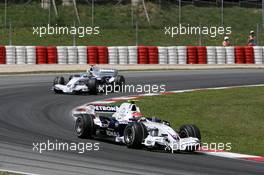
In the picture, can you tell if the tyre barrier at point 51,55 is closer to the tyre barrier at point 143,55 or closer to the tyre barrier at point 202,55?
the tyre barrier at point 143,55

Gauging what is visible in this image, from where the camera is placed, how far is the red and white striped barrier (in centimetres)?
3816

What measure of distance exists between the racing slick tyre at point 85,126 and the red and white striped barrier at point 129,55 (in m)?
20.4

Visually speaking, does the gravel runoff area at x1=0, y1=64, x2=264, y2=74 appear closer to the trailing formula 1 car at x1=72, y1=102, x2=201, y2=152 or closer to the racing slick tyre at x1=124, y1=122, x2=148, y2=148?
the trailing formula 1 car at x1=72, y1=102, x2=201, y2=152

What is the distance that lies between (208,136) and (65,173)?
6066 mm

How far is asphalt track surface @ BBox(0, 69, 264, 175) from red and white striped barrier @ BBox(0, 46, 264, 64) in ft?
30.9

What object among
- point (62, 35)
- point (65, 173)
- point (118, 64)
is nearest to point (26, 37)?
point (62, 35)

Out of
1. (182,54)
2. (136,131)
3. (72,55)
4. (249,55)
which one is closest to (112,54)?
(72,55)

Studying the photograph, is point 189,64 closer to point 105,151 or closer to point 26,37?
point 26,37

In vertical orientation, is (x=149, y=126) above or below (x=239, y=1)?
below

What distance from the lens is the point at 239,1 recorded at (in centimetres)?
5588

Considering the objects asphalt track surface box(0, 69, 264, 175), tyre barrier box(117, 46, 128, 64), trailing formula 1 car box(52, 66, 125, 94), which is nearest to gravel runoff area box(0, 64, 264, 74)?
tyre barrier box(117, 46, 128, 64)

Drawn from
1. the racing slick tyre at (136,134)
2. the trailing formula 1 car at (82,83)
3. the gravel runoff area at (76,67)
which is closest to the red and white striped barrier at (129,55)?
the gravel runoff area at (76,67)

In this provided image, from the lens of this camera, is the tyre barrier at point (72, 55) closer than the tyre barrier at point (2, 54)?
No

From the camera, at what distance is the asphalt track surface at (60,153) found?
14039mm
